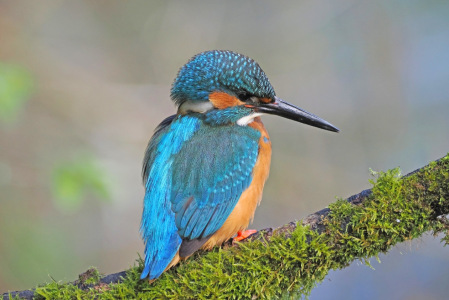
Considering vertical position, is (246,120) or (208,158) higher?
(246,120)

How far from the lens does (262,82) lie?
3107 millimetres

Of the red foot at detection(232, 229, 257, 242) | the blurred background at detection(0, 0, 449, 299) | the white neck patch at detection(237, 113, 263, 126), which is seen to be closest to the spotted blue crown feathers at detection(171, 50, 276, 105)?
the white neck patch at detection(237, 113, 263, 126)

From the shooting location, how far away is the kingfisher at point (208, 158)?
2.80 metres

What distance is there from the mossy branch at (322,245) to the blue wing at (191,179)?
234 millimetres

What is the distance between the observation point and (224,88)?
3098mm

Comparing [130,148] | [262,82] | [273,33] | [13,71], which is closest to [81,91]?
[130,148]

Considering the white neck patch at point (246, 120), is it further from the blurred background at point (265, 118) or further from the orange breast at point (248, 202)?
the blurred background at point (265, 118)

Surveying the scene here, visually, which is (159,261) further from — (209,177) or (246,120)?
(246,120)

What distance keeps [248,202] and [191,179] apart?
1.22 ft

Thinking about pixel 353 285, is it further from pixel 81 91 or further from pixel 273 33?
pixel 81 91

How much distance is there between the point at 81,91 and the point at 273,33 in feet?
6.53

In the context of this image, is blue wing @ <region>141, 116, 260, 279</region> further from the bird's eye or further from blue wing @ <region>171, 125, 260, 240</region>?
the bird's eye

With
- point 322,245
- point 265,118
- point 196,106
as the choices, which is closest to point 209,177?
point 196,106

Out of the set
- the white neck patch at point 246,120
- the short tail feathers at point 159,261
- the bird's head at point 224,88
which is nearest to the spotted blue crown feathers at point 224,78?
the bird's head at point 224,88
